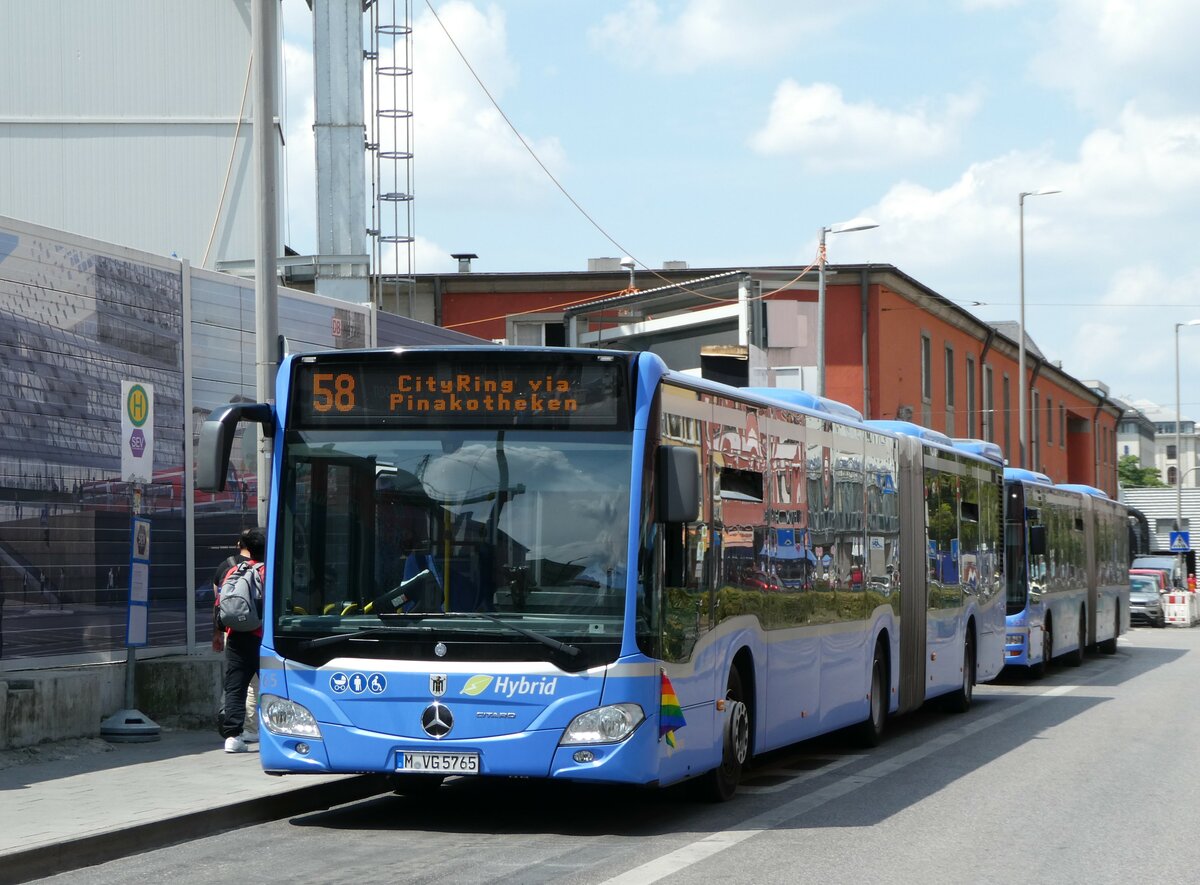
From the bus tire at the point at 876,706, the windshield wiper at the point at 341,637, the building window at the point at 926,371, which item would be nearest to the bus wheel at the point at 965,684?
the bus tire at the point at 876,706

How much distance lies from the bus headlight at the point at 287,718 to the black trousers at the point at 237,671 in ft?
10.5

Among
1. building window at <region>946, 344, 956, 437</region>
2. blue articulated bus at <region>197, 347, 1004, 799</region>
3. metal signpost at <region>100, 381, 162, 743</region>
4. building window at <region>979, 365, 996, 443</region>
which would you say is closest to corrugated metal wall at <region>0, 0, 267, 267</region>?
metal signpost at <region>100, 381, 162, 743</region>

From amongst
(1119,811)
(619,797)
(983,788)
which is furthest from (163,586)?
(1119,811)

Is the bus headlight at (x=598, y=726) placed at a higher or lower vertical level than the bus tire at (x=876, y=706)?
higher

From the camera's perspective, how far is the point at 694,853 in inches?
361

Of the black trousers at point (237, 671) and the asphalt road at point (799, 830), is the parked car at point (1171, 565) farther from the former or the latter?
the black trousers at point (237, 671)

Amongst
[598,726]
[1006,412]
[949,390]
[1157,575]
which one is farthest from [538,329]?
[598,726]

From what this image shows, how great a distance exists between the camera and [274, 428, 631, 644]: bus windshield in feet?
31.7

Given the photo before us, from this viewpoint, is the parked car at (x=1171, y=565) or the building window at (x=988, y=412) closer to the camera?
the parked car at (x=1171, y=565)

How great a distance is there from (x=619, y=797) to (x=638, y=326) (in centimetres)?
1970

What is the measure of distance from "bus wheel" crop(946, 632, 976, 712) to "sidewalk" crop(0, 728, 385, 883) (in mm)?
9343

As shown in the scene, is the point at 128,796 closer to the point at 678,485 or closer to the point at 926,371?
the point at 678,485

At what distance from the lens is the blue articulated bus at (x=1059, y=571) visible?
2486 cm

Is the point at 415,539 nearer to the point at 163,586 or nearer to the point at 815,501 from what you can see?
the point at 815,501
